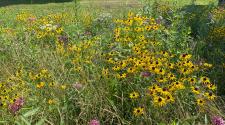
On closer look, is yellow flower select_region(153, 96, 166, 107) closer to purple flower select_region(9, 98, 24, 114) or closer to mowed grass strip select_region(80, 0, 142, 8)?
purple flower select_region(9, 98, 24, 114)

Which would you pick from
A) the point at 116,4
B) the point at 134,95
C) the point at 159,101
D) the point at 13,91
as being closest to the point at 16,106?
the point at 13,91

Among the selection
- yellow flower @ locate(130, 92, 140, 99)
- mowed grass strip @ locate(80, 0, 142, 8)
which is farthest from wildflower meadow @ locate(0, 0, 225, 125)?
mowed grass strip @ locate(80, 0, 142, 8)

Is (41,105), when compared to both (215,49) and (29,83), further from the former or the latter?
(215,49)

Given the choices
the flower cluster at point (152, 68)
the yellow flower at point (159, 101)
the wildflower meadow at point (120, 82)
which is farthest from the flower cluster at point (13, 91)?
the yellow flower at point (159, 101)

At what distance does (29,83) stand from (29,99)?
420mm

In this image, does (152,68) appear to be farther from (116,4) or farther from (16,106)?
(116,4)

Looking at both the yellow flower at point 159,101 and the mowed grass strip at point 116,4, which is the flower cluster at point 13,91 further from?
the mowed grass strip at point 116,4

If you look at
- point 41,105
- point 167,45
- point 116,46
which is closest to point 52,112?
point 41,105

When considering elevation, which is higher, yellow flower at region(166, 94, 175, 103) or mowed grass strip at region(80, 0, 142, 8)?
yellow flower at region(166, 94, 175, 103)

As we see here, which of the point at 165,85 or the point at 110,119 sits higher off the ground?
the point at 165,85

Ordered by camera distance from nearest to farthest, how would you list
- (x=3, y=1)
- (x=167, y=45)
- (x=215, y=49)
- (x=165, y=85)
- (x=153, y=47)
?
(x=165, y=85)
(x=153, y=47)
(x=167, y=45)
(x=215, y=49)
(x=3, y=1)

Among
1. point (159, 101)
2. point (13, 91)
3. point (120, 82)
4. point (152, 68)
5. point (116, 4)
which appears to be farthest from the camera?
point (116, 4)

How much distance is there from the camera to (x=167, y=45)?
5.66 meters

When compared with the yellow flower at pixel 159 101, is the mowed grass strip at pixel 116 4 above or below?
below
